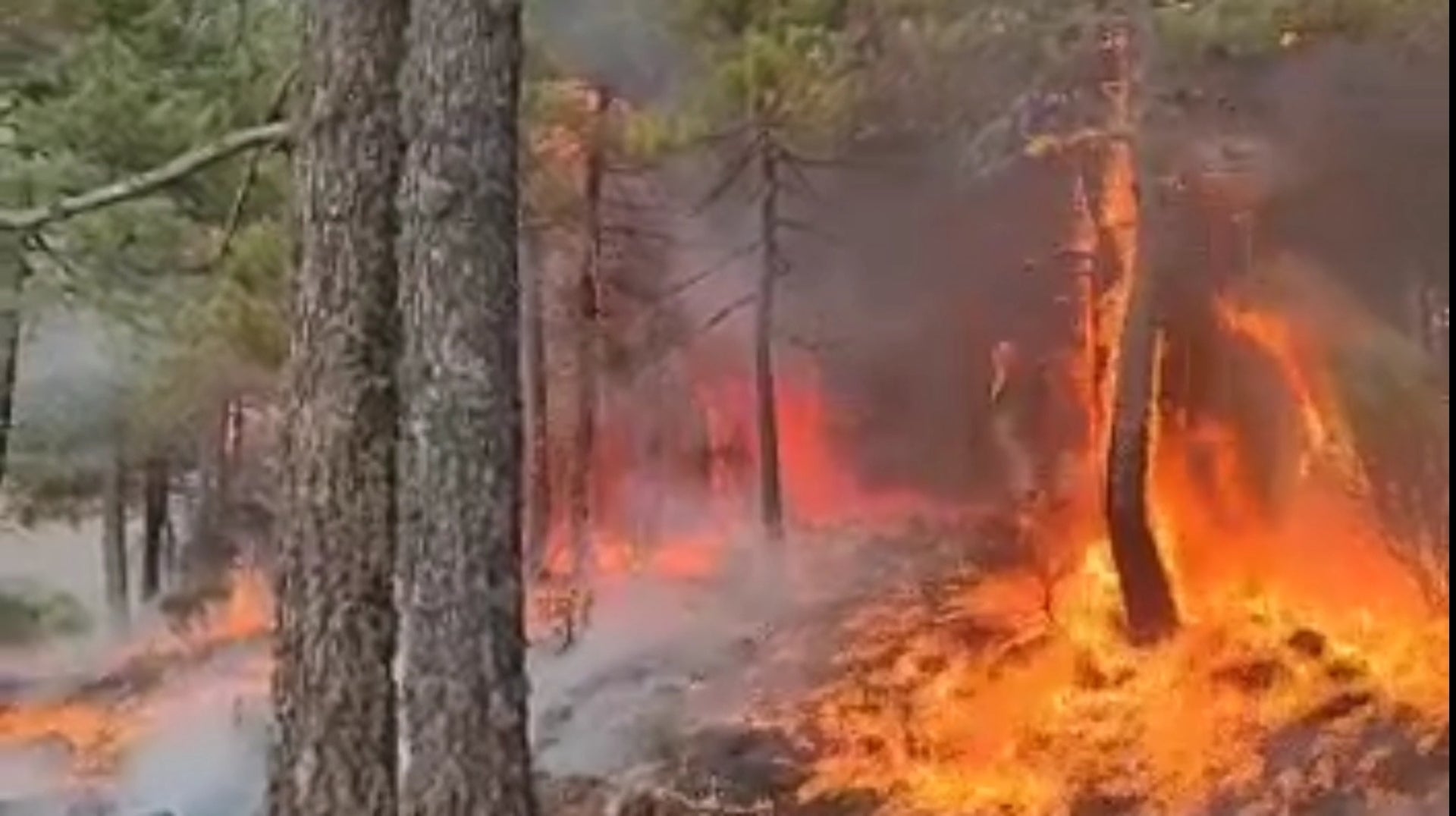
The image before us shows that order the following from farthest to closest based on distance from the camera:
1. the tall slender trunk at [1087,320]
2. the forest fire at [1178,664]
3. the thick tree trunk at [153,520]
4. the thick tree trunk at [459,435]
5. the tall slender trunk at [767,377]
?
1. the thick tree trunk at [153,520]
2. the tall slender trunk at [767,377]
3. the tall slender trunk at [1087,320]
4. the forest fire at [1178,664]
5. the thick tree trunk at [459,435]

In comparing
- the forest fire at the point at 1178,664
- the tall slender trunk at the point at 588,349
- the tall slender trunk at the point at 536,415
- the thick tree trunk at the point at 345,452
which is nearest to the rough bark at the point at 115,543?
the tall slender trunk at the point at 536,415

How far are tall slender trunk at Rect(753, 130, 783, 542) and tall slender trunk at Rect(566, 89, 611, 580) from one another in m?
0.56

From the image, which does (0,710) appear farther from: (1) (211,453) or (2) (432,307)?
(2) (432,307)

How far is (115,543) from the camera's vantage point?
779cm

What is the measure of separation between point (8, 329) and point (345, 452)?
4.03 m

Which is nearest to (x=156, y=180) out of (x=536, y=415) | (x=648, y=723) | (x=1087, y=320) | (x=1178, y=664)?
(x=536, y=415)

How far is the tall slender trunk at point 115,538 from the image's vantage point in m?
7.75

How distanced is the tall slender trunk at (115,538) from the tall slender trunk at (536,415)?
154 centimetres

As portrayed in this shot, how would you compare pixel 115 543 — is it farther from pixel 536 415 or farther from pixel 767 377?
pixel 767 377

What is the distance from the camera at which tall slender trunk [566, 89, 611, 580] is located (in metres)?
7.32

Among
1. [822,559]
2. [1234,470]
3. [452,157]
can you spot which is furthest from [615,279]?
[452,157]

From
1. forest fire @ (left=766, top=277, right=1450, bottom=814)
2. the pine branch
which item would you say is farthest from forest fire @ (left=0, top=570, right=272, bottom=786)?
the pine branch

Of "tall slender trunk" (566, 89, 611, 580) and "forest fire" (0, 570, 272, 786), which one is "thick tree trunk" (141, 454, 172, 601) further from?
"tall slender trunk" (566, 89, 611, 580)

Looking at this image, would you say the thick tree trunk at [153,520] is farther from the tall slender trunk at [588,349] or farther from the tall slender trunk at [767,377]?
the tall slender trunk at [767,377]
